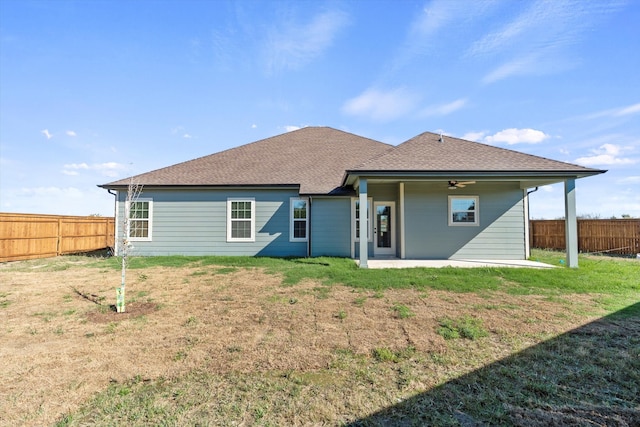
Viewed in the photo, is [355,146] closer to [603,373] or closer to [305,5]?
[305,5]

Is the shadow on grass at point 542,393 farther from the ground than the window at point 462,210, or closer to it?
closer to it

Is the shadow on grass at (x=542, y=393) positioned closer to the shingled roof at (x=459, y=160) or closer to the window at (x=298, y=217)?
the shingled roof at (x=459, y=160)

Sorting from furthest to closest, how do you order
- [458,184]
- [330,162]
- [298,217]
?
[330,162] < [298,217] < [458,184]

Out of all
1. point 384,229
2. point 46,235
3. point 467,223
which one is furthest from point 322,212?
point 46,235

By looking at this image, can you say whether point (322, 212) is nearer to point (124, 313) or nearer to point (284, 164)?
point (284, 164)

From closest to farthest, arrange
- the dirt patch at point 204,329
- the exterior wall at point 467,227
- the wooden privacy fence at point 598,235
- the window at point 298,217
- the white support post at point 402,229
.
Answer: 1. the dirt patch at point 204,329
2. the white support post at point 402,229
3. the exterior wall at point 467,227
4. the window at point 298,217
5. the wooden privacy fence at point 598,235

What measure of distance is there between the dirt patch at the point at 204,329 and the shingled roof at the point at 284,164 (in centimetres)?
577

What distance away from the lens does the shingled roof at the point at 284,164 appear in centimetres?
1226

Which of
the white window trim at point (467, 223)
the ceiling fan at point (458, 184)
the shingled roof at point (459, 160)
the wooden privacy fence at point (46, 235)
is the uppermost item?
the shingled roof at point (459, 160)

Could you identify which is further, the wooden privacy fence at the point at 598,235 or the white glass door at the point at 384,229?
the wooden privacy fence at the point at 598,235

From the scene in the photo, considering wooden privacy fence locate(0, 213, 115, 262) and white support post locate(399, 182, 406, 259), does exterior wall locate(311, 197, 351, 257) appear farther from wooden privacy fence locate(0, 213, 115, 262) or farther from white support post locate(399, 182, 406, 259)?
wooden privacy fence locate(0, 213, 115, 262)

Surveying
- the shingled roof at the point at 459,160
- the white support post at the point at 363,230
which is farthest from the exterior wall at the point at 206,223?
the shingled roof at the point at 459,160

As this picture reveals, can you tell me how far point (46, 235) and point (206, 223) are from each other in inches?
285

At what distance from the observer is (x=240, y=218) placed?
12.3m
